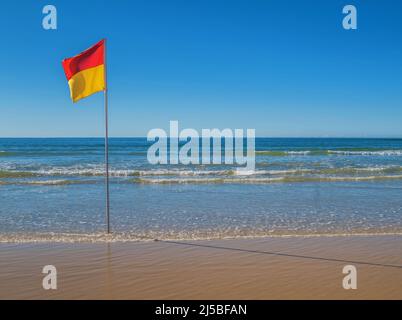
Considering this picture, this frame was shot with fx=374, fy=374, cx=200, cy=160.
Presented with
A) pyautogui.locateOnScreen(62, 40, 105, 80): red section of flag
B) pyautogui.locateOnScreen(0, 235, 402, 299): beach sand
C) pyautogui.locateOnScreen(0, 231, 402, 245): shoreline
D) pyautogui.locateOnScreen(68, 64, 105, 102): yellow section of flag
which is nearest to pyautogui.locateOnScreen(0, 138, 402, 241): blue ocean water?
pyautogui.locateOnScreen(0, 231, 402, 245): shoreline

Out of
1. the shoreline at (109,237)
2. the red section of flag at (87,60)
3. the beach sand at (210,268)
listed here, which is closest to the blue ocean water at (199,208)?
the shoreline at (109,237)

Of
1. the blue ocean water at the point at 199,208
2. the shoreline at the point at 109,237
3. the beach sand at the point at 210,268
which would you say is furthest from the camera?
the blue ocean water at the point at 199,208

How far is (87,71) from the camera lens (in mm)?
8273

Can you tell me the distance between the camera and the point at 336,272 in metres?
6.12

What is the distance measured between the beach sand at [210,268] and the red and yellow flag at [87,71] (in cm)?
338

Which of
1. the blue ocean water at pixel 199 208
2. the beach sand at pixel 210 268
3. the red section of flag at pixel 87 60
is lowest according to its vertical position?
the beach sand at pixel 210 268

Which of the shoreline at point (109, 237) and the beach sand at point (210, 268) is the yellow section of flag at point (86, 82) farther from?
the beach sand at point (210, 268)

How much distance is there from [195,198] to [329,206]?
462 cm

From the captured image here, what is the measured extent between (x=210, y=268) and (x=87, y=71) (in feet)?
16.5

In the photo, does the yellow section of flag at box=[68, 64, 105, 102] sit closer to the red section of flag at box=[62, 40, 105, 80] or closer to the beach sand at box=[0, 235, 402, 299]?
the red section of flag at box=[62, 40, 105, 80]

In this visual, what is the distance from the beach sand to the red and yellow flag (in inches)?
133

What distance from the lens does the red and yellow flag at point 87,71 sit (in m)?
8.25

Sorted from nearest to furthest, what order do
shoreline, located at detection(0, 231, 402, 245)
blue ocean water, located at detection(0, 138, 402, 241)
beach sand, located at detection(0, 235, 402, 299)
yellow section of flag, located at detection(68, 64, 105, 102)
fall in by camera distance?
beach sand, located at detection(0, 235, 402, 299), shoreline, located at detection(0, 231, 402, 245), yellow section of flag, located at detection(68, 64, 105, 102), blue ocean water, located at detection(0, 138, 402, 241)

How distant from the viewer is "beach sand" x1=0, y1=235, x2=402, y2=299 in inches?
211
